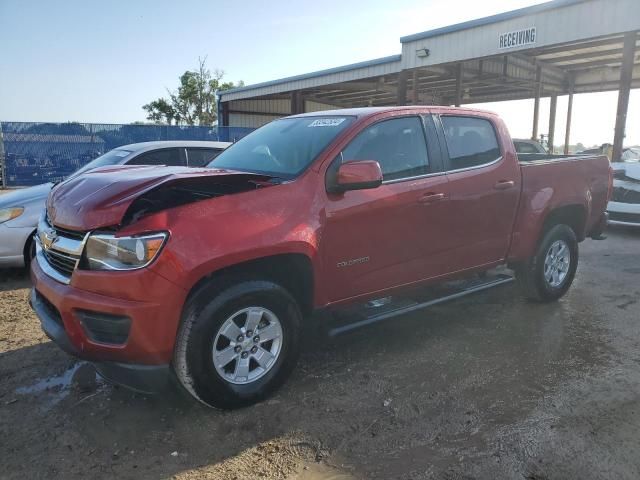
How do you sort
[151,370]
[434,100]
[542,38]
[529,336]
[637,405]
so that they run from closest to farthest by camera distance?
1. [151,370]
2. [637,405]
3. [529,336]
4. [542,38]
5. [434,100]

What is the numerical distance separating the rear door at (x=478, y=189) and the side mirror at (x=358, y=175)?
1057 mm

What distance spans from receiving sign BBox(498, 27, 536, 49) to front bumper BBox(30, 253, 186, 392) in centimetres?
1325

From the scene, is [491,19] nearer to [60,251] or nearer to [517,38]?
[517,38]

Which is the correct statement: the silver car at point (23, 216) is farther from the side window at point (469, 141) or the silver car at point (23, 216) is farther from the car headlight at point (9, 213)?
the side window at point (469, 141)

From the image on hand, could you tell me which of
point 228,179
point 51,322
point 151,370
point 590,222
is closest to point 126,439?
point 151,370

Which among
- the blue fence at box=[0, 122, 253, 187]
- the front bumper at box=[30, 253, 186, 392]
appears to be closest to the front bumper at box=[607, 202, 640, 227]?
the front bumper at box=[30, 253, 186, 392]

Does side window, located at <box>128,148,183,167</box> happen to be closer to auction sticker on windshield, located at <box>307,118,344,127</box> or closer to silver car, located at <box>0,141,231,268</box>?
silver car, located at <box>0,141,231,268</box>

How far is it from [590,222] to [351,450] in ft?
14.0

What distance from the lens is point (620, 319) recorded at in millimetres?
4934

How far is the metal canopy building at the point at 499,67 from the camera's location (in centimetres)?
1203

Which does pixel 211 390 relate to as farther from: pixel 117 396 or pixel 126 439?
pixel 117 396

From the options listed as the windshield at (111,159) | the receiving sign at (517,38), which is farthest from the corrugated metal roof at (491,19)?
the windshield at (111,159)

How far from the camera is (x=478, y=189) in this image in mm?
4320

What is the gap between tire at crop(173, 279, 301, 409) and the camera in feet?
9.50
